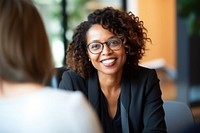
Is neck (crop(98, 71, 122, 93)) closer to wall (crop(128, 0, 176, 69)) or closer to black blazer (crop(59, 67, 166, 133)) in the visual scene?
black blazer (crop(59, 67, 166, 133))

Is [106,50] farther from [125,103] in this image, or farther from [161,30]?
[161,30]

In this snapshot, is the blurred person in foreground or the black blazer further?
the black blazer

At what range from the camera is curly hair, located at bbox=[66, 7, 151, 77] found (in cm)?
202

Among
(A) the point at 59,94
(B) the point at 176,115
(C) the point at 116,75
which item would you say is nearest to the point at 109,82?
(C) the point at 116,75

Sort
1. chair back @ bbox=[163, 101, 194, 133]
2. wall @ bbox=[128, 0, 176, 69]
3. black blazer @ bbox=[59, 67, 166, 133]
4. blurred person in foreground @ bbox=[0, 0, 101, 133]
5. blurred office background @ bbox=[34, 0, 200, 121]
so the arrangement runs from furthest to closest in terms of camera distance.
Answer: wall @ bbox=[128, 0, 176, 69] → blurred office background @ bbox=[34, 0, 200, 121] → chair back @ bbox=[163, 101, 194, 133] → black blazer @ bbox=[59, 67, 166, 133] → blurred person in foreground @ bbox=[0, 0, 101, 133]

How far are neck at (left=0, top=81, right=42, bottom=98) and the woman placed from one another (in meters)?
0.87

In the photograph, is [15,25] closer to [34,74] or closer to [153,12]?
[34,74]

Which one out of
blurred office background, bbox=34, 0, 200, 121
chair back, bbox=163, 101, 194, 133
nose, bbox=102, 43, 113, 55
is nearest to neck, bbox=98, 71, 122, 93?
nose, bbox=102, 43, 113, 55

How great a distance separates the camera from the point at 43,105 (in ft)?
3.67

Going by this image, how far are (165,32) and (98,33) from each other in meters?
4.69

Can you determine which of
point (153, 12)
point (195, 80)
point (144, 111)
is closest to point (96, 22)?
point (144, 111)

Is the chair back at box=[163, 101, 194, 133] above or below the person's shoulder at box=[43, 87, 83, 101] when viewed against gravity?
below

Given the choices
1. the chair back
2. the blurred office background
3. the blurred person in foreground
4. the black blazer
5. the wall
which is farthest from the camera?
the wall

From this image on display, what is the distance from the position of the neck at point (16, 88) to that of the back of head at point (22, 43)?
1 centimetres
